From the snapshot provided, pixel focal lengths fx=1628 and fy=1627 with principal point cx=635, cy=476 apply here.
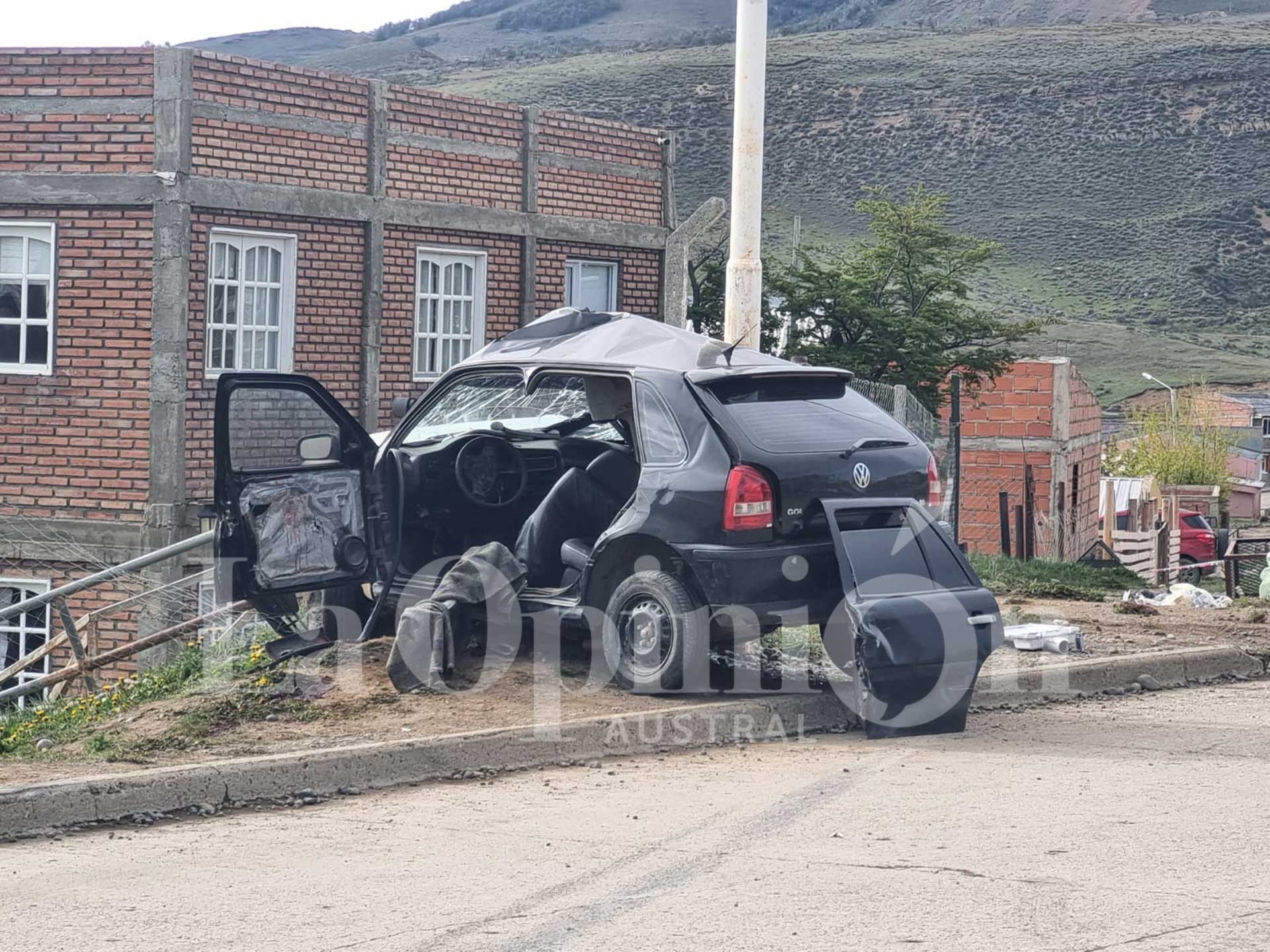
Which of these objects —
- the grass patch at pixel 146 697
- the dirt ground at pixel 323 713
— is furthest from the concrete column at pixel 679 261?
the dirt ground at pixel 323 713

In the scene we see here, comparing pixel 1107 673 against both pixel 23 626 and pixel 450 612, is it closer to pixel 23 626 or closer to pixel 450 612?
pixel 450 612

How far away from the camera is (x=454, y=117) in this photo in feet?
61.8

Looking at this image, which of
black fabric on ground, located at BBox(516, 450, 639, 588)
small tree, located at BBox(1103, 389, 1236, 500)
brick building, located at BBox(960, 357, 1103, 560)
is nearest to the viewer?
black fabric on ground, located at BBox(516, 450, 639, 588)

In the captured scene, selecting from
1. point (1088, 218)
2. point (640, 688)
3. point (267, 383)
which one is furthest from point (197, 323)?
point (1088, 218)

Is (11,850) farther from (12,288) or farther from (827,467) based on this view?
(12,288)

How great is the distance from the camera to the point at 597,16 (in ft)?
656

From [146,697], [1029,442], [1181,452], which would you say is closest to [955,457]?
[146,697]

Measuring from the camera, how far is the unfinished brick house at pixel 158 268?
52.0 feet

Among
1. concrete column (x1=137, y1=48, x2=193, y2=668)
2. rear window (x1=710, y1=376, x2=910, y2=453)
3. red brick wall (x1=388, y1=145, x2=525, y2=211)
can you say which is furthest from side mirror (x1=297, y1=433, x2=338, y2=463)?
red brick wall (x1=388, y1=145, x2=525, y2=211)

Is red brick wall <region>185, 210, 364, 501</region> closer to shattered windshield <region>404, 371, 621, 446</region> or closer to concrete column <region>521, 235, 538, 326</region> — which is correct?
concrete column <region>521, 235, 538, 326</region>

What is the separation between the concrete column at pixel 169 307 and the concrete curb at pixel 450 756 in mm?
9469

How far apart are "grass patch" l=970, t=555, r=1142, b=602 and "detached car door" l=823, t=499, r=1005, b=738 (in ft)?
17.3

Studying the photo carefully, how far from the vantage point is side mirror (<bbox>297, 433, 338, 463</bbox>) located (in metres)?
8.22

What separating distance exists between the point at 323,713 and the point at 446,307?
1220cm
